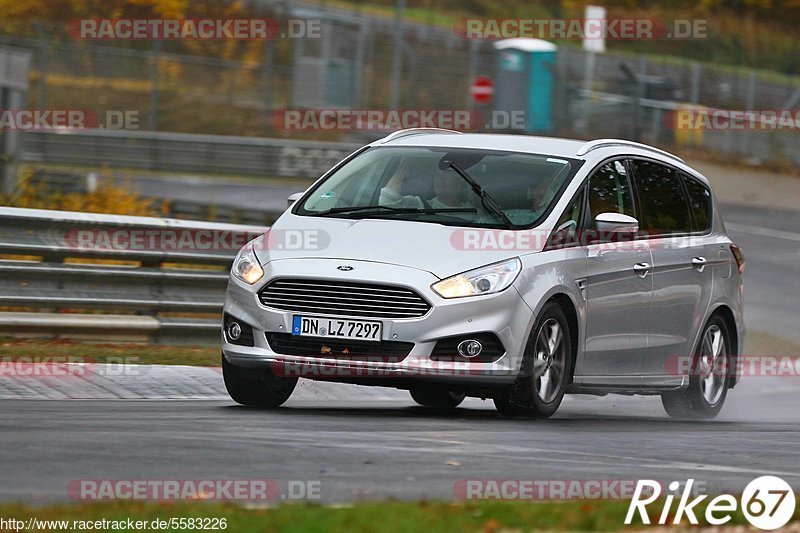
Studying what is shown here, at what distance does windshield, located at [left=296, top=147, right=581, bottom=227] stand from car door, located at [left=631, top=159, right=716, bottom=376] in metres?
1.02

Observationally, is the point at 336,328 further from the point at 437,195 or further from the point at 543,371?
the point at 437,195

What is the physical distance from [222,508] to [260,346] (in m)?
3.63

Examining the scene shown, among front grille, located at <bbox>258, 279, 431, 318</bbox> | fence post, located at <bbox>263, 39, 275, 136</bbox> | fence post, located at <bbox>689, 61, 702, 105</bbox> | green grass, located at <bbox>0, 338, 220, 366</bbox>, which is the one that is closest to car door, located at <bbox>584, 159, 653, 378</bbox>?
front grille, located at <bbox>258, 279, 431, 318</bbox>

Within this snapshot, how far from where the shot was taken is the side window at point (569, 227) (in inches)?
387

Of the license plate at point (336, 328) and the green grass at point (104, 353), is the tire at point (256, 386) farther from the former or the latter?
the green grass at point (104, 353)

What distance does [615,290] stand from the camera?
408 inches

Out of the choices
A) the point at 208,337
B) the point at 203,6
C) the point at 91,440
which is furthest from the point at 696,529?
the point at 203,6

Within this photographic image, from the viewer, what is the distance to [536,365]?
9422mm

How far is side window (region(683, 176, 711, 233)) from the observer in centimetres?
1191

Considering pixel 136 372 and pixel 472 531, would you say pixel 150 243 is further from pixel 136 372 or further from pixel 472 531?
pixel 472 531

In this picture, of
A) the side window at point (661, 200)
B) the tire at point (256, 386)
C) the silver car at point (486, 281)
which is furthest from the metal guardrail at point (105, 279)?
the side window at point (661, 200)

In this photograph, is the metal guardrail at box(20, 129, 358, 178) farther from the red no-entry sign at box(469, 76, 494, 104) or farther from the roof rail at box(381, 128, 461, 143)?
the roof rail at box(381, 128, 461, 143)

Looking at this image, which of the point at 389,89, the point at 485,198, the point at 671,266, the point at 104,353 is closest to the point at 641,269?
the point at 671,266

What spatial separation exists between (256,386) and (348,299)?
1060 mm
